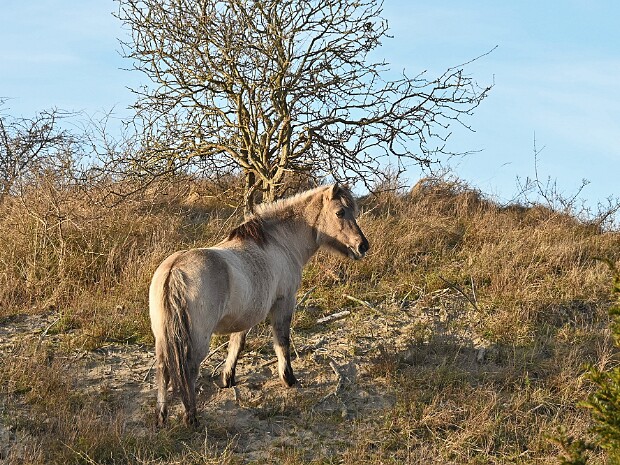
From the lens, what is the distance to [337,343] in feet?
28.3

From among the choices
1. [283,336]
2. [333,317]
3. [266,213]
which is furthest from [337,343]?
[266,213]

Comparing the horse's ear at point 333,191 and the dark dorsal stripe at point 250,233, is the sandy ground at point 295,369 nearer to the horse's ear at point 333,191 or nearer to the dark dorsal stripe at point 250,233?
the dark dorsal stripe at point 250,233

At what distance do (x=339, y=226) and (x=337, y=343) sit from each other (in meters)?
1.36

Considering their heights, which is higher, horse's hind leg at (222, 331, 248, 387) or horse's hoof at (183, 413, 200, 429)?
horse's hind leg at (222, 331, 248, 387)

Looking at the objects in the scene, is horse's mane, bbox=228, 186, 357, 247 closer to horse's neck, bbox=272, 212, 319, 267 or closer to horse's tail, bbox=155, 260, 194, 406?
horse's neck, bbox=272, 212, 319, 267

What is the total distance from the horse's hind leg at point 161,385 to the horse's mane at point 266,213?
189 centimetres

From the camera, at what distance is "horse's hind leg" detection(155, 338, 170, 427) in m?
6.38

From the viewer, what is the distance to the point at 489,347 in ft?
27.7

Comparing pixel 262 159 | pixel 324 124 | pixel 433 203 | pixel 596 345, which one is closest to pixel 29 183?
pixel 262 159

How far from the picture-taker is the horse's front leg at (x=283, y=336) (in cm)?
773

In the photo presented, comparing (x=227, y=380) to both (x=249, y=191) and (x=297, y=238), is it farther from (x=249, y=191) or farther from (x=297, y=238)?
(x=249, y=191)

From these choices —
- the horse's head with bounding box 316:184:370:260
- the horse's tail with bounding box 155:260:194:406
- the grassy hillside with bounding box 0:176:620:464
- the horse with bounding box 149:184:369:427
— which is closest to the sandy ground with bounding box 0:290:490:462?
the grassy hillside with bounding box 0:176:620:464

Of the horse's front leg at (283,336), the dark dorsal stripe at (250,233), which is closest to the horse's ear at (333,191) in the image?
the dark dorsal stripe at (250,233)

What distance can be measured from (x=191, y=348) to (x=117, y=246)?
4.46 metres
